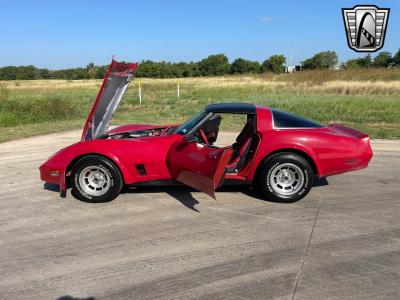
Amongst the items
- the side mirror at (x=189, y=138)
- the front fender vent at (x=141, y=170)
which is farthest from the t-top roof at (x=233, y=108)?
the front fender vent at (x=141, y=170)

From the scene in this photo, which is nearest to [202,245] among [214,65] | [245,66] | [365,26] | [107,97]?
[107,97]

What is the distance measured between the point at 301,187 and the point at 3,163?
6.38 meters

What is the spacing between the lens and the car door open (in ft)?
15.6

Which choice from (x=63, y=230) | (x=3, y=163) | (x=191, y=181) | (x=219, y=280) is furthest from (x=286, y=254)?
(x=3, y=163)

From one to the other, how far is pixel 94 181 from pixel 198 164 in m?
1.54

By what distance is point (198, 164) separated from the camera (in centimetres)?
500

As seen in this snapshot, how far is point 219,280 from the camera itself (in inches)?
135

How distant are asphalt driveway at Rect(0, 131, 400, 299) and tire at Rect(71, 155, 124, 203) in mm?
141

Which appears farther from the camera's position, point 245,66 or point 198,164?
point 245,66

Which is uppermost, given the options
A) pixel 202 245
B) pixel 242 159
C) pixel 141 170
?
pixel 242 159

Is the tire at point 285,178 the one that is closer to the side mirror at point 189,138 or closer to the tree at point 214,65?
the side mirror at point 189,138

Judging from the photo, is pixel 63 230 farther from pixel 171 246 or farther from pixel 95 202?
pixel 171 246

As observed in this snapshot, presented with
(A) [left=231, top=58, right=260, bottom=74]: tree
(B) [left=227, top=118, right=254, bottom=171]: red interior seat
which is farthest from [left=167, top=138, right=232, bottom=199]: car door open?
(A) [left=231, top=58, right=260, bottom=74]: tree

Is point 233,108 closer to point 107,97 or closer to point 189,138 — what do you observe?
point 189,138
